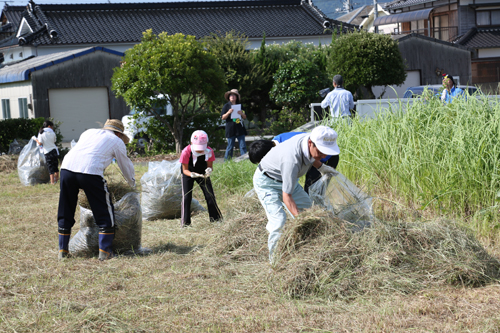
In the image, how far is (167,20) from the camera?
2966cm

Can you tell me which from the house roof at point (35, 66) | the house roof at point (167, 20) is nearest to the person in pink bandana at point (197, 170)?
the house roof at point (35, 66)

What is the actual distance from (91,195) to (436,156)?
3591 millimetres

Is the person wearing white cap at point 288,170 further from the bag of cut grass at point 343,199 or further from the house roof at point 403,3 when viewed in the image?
the house roof at point 403,3

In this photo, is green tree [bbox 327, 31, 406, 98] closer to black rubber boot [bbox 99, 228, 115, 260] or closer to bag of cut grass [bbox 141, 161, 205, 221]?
bag of cut grass [bbox 141, 161, 205, 221]

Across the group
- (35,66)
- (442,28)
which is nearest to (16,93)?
(35,66)

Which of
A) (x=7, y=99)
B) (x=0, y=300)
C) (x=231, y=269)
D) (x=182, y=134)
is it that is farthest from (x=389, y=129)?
(x=7, y=99)

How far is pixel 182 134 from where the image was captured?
1486cm

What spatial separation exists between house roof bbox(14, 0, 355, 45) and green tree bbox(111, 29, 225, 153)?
13941 millimetres

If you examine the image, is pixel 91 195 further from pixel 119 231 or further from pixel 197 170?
pixel 197 170

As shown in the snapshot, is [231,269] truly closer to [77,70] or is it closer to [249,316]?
[249,316]

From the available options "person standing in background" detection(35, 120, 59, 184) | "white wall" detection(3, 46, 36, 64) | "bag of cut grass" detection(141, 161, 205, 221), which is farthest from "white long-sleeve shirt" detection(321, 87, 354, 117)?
"white wall" detection(3, 46, 36, 64)

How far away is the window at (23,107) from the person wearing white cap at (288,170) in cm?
1989

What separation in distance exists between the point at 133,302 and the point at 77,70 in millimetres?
19631

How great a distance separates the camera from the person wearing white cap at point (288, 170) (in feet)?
13.5
